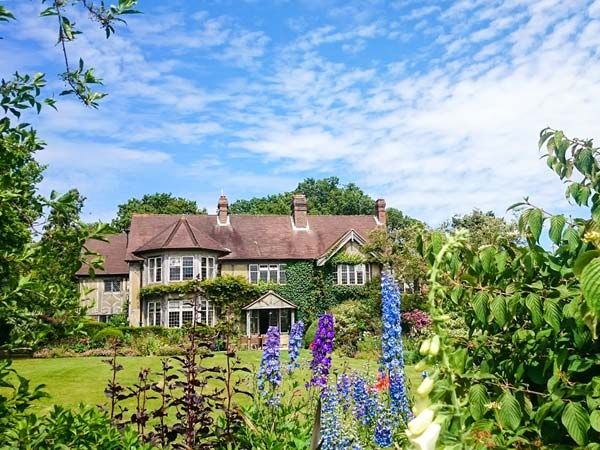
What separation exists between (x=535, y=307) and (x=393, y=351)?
223 centimetres

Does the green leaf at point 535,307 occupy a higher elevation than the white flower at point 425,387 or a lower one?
higher

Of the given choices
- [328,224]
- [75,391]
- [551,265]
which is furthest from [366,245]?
[551,265]

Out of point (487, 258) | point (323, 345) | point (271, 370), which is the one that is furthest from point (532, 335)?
point (271, 370)

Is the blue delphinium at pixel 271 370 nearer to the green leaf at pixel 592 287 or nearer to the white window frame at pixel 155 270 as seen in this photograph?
the green leaf at pixel 592 287

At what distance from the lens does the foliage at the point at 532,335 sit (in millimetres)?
2277

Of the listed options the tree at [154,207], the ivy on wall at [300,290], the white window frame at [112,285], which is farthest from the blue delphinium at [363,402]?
the tree at [154,207]

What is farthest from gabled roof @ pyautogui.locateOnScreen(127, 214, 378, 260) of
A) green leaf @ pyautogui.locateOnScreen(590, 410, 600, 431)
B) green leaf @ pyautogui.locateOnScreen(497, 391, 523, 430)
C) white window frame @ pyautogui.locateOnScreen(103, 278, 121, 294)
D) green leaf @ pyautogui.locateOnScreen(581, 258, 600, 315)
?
green leaf @ pyautogui.locateOnScreen(581, 258, 600, 315)

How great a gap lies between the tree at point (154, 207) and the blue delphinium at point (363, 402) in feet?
184

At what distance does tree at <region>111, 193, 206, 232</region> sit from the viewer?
2387 inches

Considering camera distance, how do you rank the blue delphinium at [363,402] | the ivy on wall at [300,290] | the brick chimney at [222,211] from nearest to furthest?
the blue delphinium at [363,402], the ivy on wall at [300,290], the brick chimney at [222,211]

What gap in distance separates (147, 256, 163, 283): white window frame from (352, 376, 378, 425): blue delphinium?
30793 mm

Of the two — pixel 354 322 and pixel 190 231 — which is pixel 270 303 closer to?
pixel 354 322

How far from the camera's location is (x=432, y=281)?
1.16m

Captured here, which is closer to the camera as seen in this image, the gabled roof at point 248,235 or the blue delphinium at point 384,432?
the blue delphinium at point 384,432
